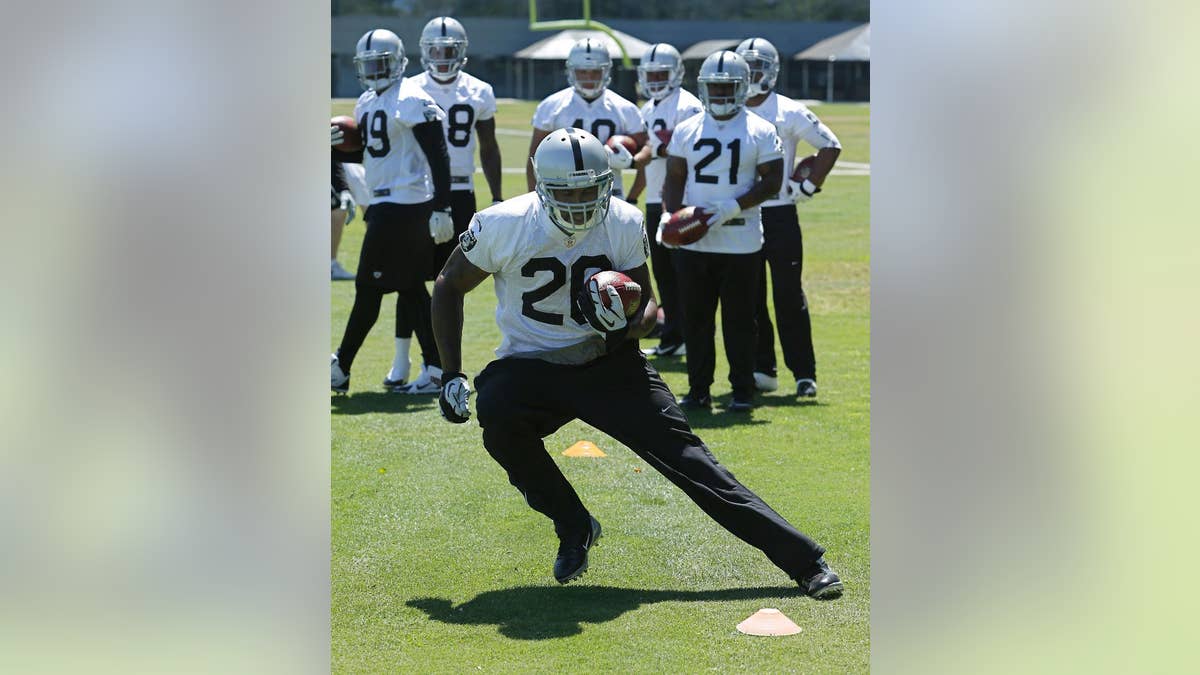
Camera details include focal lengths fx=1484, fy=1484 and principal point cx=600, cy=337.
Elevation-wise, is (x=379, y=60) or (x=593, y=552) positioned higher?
(x=379, y=60)

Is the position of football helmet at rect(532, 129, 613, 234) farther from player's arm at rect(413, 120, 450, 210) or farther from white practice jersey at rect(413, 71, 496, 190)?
white practice jersey at rect(413, 71, 496, 190)

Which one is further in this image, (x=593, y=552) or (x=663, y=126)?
(x=663, y=126)

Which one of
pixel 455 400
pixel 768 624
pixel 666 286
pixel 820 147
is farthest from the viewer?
pixel 666 286

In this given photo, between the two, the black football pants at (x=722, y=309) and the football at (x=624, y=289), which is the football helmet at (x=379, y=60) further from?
the football at (x=624, y=289)

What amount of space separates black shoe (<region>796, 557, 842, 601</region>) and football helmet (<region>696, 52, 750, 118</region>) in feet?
11.3

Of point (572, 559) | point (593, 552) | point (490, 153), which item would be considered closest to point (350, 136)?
point (490, 153)

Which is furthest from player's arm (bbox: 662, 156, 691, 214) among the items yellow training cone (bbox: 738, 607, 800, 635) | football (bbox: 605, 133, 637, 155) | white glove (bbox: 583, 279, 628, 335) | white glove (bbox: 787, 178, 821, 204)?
yellow training cone (bbox: 738, 607, 800, 635)

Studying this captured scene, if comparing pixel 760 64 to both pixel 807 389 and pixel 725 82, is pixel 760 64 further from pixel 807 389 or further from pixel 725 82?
pixel 807 389

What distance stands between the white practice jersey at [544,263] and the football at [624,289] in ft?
0.60

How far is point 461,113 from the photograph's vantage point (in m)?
9.56

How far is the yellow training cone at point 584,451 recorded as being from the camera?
721 cm

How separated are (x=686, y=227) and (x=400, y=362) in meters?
2.11
